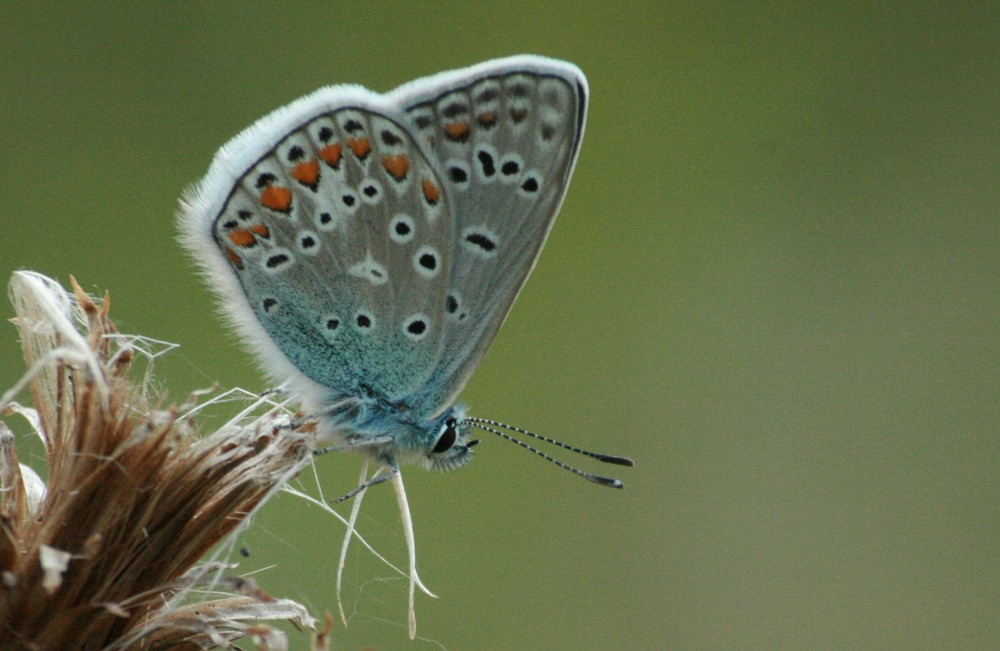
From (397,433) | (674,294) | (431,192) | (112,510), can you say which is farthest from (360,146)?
(674,294)

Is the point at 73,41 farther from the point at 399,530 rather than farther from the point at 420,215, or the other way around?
the point at 420,215

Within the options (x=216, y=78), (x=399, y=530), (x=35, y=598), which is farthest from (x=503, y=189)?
(x=216, y=78)

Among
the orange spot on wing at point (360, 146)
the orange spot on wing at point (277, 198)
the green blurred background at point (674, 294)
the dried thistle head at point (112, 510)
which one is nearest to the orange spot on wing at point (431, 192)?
the orange spot on wing at point (360, 146)

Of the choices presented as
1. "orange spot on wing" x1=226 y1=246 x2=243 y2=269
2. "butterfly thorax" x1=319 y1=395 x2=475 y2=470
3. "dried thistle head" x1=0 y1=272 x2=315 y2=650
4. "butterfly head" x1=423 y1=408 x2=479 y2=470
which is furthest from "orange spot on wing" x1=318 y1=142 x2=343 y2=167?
"dried thistle head" x1=0 y1=272 x2=315 y2=650

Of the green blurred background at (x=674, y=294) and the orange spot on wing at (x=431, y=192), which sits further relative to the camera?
the green blurred background at (x=674, y=294)

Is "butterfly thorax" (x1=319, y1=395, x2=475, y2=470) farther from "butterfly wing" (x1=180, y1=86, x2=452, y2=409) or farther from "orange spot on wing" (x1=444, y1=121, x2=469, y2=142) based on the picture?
"orange spot on wing" (x1=444, y1=121, x2=469, y2=142)

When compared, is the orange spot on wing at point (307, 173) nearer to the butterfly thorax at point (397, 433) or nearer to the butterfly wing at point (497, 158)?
the butterfly wing at point (497, 158)
